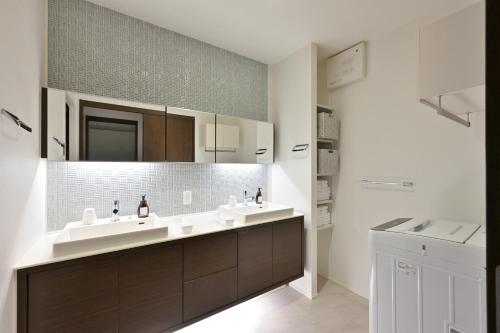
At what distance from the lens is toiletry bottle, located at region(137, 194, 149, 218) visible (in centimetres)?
176

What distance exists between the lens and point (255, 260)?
6.41ft

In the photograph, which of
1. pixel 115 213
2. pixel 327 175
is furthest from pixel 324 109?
pixel 115 213

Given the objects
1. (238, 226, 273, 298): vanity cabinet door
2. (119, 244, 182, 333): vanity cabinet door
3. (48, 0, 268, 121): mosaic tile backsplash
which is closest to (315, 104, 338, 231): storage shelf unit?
(238, 226, 273, 298): vanity cabinet door

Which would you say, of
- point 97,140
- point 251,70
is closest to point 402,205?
point 251,70

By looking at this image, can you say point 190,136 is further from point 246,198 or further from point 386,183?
point 386,183

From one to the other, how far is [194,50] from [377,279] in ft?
7.98

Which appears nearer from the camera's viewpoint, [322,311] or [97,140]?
[97,140]

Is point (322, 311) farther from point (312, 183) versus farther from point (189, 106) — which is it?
point (189, 106)

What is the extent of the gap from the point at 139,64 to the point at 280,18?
126 centimetres

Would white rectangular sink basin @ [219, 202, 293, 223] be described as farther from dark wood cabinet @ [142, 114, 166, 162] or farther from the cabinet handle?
the cabinet handle

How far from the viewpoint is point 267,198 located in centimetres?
274

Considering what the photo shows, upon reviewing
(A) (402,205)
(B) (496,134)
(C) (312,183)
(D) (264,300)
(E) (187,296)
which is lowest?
(D) (264,300)

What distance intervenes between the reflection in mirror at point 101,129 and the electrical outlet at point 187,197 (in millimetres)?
440

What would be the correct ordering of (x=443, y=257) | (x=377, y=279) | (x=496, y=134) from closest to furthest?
1. (x=496, y=134)
2. (x=443, y=257)
3. (x=377, y=279)
